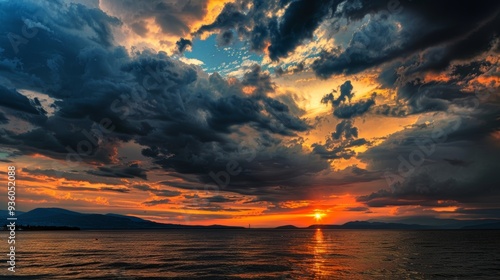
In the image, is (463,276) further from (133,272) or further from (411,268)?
(133,272)

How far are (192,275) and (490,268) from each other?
198 feet

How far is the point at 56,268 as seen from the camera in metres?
68.2

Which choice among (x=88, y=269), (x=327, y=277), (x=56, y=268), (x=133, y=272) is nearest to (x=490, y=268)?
(x=327, y=277)

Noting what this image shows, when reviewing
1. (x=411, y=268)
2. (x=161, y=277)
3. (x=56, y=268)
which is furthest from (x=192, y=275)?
(x=411, y=268)

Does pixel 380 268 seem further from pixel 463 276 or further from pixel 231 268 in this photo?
pixel 231 268

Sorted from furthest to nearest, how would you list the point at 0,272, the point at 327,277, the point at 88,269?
the point at 88,269, the point at 0,272, the point at 327,277

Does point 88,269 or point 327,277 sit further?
point 88,269

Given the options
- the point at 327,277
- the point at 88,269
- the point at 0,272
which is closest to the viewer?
the point at 327,277

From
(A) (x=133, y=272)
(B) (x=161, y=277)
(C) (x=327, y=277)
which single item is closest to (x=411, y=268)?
(C) (x=327, y=277)

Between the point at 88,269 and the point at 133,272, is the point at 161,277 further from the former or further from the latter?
the point at 88,269

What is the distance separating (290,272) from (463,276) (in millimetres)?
30285

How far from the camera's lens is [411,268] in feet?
223

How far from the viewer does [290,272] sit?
6372 cm

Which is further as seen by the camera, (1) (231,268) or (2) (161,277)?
(1) (231,268)
